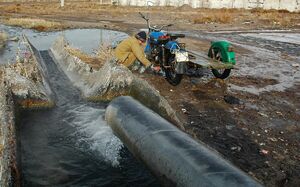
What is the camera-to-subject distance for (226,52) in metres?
11.7

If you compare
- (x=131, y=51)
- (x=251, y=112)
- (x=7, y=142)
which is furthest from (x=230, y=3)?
(x=7, y=142)

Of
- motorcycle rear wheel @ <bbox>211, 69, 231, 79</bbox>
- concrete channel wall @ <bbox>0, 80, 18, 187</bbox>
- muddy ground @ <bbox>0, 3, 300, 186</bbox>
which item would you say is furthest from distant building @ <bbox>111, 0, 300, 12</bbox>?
concrete channel wall @ <bbox>0, 80, 18, 187</bbox>

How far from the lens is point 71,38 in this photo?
2373 cm

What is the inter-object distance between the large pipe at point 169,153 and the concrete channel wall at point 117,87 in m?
1.00

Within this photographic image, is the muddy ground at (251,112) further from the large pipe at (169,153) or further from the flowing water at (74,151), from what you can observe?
the flowing water at (74,151)

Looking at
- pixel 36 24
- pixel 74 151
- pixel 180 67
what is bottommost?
pixel 74 151

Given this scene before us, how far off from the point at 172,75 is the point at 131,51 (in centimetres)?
187

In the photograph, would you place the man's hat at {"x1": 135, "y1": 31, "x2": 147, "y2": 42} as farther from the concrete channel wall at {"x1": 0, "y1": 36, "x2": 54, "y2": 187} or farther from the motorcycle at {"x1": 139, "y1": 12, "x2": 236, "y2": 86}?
the concrete channel wall at {"x1": 0, "y1": 36, "x2": 54, "y2": 187}

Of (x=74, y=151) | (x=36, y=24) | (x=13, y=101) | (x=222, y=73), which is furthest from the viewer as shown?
(x=36, y=24)

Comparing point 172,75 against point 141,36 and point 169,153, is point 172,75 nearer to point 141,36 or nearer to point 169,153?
point 141,36

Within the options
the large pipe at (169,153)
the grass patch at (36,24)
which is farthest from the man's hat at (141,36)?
the grass patch at (36,24)

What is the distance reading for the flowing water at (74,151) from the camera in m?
6.73

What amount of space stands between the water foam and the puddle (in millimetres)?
7804

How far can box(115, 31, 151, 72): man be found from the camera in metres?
11.6
